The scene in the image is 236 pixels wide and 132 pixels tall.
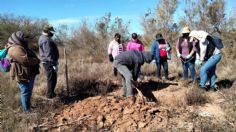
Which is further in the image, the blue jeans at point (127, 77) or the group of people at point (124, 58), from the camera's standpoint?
the blue jeans at point (127, 77)

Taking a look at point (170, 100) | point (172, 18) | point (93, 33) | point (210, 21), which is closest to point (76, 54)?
point (93, 33)

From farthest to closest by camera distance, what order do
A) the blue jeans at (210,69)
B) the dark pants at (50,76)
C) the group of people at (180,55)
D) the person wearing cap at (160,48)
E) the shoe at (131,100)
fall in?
the person wearing cap at (160,48) < the blue jeans at (210,69) < the dark pants at (50,76) < the group of people at (180,55) < the shoe at (131,100)

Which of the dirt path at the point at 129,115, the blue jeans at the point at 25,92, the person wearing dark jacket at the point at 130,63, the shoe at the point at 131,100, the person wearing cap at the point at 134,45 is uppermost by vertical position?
the person wearing cap at the point at 134,45

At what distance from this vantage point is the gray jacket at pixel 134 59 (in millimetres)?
8898

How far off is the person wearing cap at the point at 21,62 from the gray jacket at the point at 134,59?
210 centimetres

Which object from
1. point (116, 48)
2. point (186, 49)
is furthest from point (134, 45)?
point (186, 49)

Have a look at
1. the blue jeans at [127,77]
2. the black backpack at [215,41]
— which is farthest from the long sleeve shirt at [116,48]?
the black backpack at [215,41]

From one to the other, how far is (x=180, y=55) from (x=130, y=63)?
2311mm

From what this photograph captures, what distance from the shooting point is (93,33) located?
2314 cm

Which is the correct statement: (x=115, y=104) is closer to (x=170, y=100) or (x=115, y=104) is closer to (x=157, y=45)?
(x=170, y=100)

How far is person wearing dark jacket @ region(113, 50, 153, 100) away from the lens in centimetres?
888

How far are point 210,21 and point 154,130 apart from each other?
43.8 ft

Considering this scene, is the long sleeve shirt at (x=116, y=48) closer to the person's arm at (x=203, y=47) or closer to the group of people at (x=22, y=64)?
the person's arm at (x=203, y=47)

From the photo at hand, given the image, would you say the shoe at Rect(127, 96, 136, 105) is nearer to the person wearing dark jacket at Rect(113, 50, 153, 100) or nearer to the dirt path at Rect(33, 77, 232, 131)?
the dirt path at Rect(33, 77, 232, 131)
